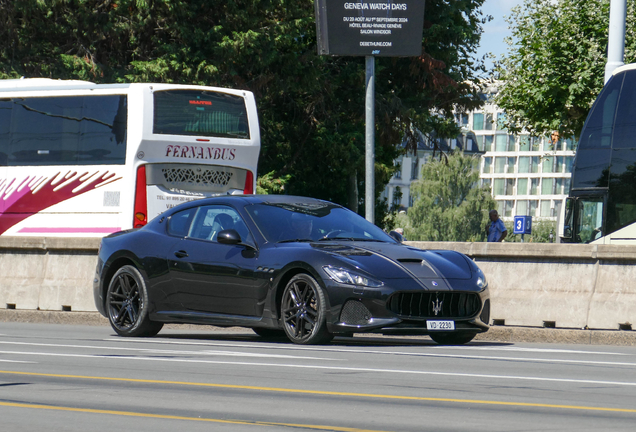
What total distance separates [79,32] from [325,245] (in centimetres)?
2345

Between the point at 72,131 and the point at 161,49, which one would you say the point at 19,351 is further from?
the point at 161,49

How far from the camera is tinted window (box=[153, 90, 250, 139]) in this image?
2181cm

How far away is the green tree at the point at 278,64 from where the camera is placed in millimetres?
31516

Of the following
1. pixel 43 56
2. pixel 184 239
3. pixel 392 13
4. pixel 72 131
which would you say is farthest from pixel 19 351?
pixel 43 56

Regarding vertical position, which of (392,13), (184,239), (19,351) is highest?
(392,13)

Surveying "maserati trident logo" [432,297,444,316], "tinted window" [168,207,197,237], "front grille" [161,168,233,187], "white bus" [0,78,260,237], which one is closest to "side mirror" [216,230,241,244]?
"tinted window" [168,207,197,237]

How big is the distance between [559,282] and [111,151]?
11.0 m

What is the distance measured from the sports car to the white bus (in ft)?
29.7

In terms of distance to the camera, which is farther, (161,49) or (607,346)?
(161,49)

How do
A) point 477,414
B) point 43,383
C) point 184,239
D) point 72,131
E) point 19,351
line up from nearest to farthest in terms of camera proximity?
point 477,414 < point 43,383 < point 19,351 < point 184,239 < point 72,131

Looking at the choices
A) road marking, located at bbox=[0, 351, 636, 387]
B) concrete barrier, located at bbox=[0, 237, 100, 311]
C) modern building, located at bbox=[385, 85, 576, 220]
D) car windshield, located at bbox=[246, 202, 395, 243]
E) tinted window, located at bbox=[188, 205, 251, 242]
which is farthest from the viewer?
modern building, located at bbox=[385, 85, 576, 220]

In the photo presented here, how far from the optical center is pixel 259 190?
32.1 m

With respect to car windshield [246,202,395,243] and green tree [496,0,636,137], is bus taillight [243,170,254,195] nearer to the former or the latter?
car windshield [246,202,395,243]

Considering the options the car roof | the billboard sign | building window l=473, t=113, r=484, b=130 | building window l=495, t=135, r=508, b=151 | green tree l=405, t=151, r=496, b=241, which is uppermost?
building window l=473, t=113, r=484, b=130
